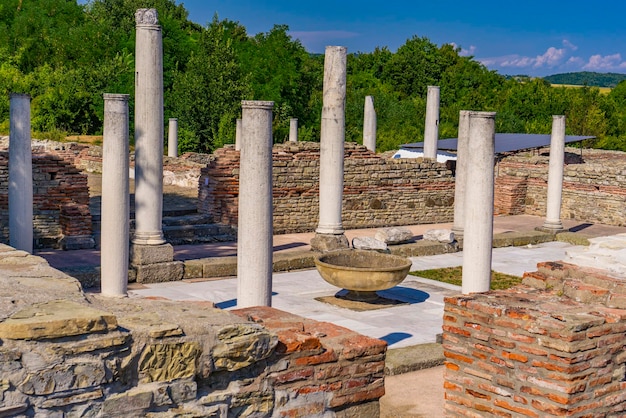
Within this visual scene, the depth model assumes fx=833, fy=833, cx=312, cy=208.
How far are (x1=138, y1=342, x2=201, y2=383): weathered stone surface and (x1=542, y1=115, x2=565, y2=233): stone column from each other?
15.4 metres

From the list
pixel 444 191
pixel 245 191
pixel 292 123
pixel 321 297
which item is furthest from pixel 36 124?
pixel 245 191

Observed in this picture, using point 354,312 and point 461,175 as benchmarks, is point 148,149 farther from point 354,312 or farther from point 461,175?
point 461,175

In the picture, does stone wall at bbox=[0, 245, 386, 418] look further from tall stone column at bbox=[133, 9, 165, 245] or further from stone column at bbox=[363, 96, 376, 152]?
stone column at bbox=[363, 96, 376, 152]

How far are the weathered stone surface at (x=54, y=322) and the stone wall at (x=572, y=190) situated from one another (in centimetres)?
1892

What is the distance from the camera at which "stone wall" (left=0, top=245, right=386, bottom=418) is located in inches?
124

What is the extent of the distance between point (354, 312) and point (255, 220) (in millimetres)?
2955

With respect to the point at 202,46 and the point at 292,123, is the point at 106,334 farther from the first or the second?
the point at 202,46

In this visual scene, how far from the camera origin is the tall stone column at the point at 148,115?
1144cm

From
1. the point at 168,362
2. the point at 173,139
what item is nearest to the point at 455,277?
the point at 168,362

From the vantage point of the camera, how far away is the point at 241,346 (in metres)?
3.76

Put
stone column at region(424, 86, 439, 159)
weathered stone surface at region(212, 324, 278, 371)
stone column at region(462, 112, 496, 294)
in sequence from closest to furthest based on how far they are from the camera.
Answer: weathered stone surface at region(212, 324, 278, 371) → stone column at region(462, 112, 496, 294) → stone column at region(424, 86, 439, 159)

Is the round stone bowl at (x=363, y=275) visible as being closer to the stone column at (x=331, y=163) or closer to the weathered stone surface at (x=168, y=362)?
the stone column at (x=331, y=163)

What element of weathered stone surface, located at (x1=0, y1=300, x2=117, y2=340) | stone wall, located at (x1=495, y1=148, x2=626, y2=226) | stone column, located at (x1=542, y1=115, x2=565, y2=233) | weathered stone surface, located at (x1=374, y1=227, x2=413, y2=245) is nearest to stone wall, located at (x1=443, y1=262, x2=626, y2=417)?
weathered stone surface, located at (x1=0, y1=300, x2=117, y2=340)

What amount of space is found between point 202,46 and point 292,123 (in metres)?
7.59
